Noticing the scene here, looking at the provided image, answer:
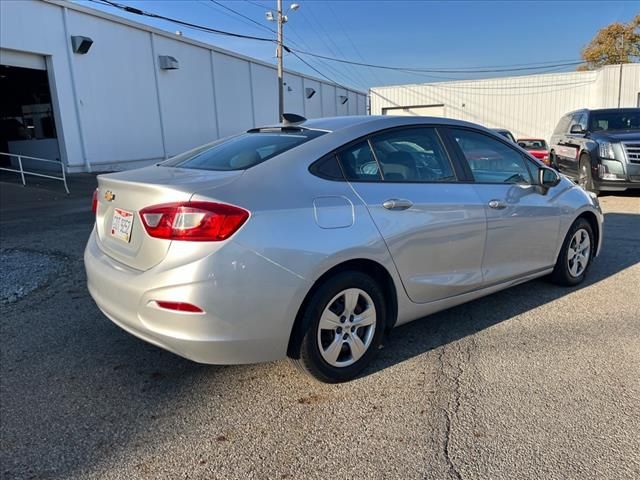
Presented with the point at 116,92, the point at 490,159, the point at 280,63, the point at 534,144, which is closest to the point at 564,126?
the point at 534,144

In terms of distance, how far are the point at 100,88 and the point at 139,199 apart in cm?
1686

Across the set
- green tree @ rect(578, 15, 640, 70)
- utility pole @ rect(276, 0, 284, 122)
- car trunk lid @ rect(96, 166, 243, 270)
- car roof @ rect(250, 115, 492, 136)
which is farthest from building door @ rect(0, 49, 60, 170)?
green tree @ rect(578, 15, 640, 70)

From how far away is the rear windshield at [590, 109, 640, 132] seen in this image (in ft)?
37.7

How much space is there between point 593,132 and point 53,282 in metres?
10.9

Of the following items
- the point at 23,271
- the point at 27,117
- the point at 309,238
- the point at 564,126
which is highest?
the point at 27,117

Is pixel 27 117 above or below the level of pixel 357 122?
above

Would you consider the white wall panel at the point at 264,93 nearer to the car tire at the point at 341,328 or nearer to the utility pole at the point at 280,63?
the utility pole at the point at 280,63

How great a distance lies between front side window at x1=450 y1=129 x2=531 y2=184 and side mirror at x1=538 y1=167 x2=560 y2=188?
3.8 inches

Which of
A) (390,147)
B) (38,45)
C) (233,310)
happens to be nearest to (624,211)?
(390,147)

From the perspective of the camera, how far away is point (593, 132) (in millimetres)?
11242

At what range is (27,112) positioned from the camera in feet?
61.2

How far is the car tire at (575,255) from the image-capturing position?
4789 millimetres

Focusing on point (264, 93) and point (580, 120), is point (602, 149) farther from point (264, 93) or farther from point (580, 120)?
point (264, 93)

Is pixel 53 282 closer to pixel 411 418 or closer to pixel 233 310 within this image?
pixel 233 310
